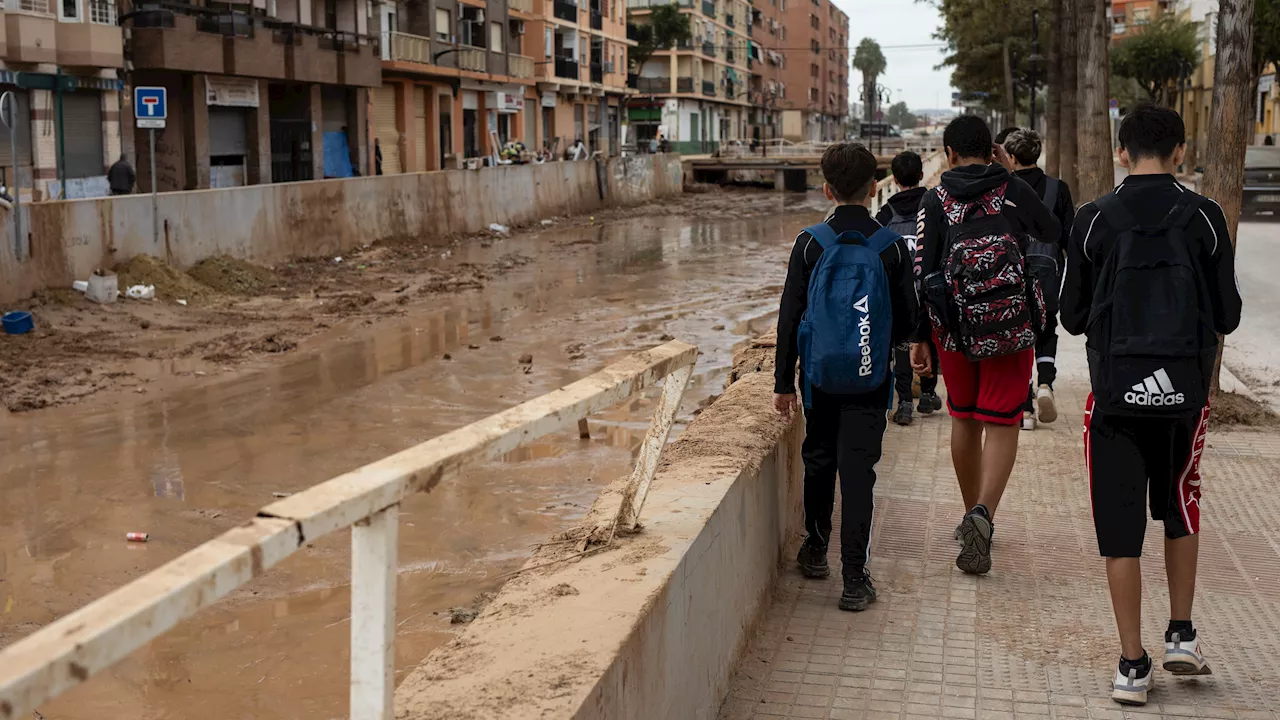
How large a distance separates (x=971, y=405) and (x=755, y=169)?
62.6m

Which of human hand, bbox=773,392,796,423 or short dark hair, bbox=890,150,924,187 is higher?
short dark hair, bbox=890,150,924,187

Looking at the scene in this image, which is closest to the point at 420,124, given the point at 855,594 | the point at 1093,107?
the point at 1093,107

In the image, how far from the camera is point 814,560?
5164 mm

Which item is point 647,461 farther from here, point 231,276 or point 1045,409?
point 231,276

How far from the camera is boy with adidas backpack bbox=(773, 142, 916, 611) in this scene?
4.56m

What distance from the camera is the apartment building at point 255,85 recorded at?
31609 millimetres

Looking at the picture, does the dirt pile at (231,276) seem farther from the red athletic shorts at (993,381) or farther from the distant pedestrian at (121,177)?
the red athletic shorts at (993,381)

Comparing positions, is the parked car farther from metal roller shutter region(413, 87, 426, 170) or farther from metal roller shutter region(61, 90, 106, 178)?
metal roller shutter region(413, 87, 426, 170)

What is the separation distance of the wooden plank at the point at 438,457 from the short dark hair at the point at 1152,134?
167 centimetres

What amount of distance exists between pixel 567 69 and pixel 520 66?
6562mm

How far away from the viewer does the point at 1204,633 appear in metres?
4.67

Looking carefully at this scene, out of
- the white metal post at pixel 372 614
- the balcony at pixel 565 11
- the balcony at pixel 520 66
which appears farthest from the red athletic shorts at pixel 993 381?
the balcony at pixel 565 11

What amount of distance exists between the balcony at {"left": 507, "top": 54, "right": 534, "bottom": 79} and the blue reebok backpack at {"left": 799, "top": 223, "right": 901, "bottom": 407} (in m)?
51.4

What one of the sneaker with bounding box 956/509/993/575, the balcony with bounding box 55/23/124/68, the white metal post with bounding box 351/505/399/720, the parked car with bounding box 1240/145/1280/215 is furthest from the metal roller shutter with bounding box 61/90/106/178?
the white metal post with bounding box 351/505/399/720
